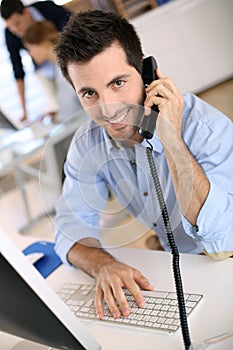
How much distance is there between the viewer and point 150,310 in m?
1.08

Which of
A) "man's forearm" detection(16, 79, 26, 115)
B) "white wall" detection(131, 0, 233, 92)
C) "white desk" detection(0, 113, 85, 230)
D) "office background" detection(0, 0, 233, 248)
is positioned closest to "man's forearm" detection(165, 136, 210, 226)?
"office background" detection(0, 0, 233, 248)

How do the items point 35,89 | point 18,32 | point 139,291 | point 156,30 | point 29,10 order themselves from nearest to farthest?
point 139,291 < point 156,30 < point 29,10 < point 18,32 < point 35,89

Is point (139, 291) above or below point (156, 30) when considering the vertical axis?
below

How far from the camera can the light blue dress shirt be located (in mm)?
1174

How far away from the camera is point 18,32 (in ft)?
9.91

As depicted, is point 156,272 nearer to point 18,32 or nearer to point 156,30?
point 156,30

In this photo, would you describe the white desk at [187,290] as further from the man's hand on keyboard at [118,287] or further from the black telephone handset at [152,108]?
the black telephone handset at [152,108]

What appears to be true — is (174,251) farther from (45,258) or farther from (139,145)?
(45,258)

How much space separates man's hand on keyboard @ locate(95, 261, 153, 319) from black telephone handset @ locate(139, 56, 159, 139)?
0.90ft

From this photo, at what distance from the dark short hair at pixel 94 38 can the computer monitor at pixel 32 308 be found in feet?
1.87

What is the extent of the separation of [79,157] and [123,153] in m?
0.11

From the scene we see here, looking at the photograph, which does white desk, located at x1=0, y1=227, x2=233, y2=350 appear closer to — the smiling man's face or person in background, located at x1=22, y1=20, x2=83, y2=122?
the smiling man's face

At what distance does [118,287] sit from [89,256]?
0.19 m

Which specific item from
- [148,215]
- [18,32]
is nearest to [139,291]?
[148,215]
